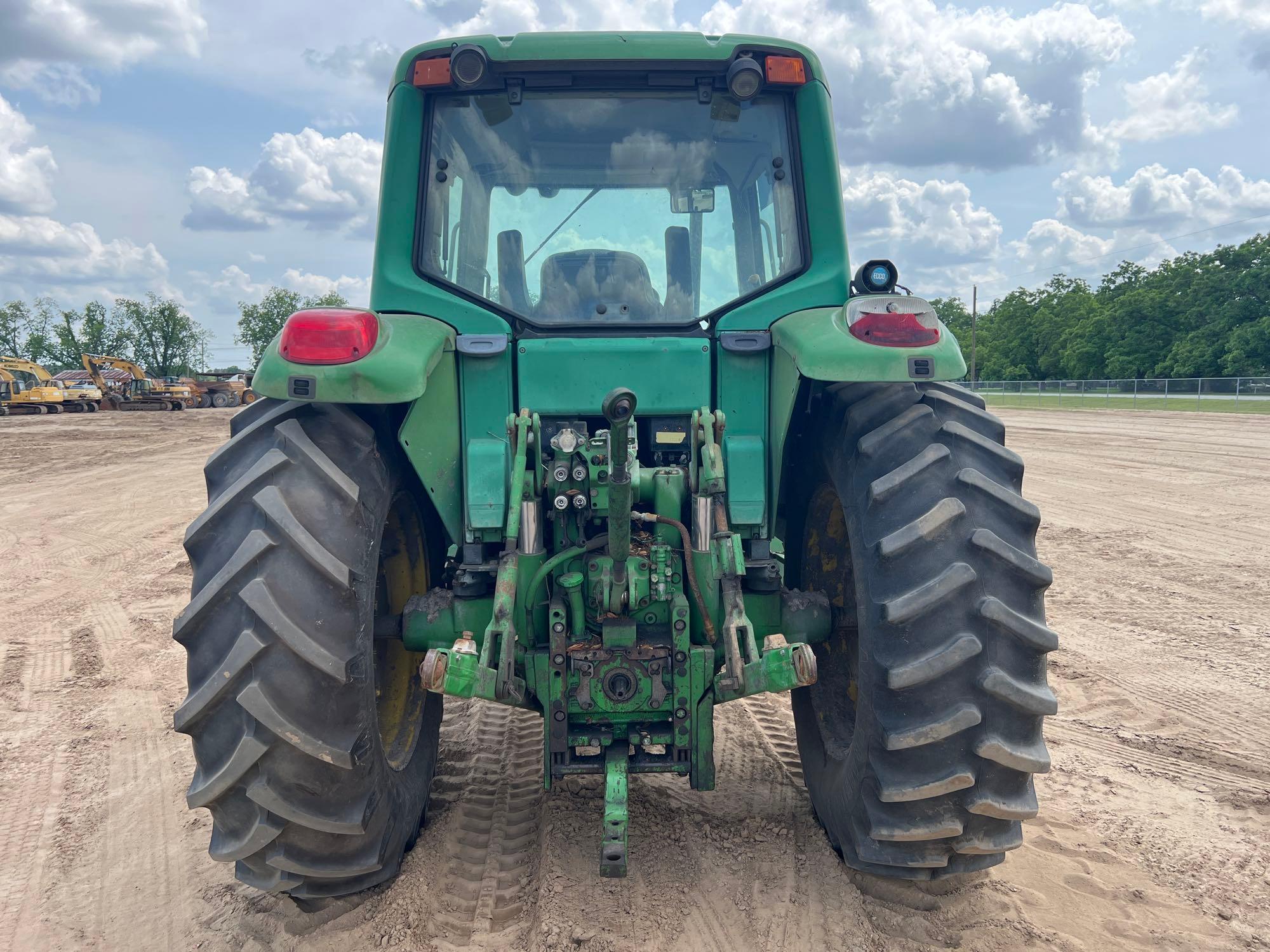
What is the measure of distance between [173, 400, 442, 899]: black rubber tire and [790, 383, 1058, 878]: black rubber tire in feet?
4.71

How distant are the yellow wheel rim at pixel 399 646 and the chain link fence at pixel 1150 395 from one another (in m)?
25.0

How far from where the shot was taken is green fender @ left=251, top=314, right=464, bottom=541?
2.62 m

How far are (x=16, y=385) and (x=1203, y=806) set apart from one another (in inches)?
1679

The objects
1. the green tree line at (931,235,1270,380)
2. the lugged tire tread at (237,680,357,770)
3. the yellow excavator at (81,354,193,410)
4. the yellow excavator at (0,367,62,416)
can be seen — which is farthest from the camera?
the green tree line at (931,235,1270,380)

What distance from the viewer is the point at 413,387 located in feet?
8.73

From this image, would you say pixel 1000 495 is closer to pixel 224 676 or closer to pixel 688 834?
pixel 688 834

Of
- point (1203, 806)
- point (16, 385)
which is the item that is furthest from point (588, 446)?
point (16, 385)

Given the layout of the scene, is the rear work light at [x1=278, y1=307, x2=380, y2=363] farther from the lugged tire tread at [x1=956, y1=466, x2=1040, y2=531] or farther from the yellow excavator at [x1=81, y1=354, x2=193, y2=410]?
the yellow excavator at [x1=81, y1=354, x2=193, y2=410]

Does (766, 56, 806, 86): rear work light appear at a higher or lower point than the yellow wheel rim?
higher

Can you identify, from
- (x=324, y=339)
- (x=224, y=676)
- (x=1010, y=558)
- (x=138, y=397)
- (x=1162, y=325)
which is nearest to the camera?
(x=224, y=676)

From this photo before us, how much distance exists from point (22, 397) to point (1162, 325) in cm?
6078

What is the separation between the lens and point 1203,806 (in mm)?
3551

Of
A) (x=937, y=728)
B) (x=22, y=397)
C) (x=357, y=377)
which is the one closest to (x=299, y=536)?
(x=357, y=377)

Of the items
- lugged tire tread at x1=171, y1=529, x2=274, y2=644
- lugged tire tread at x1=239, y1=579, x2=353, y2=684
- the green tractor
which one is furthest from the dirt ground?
lugged tire tread at x1=171, y1=529, x2=274, y2=644
